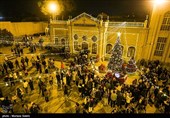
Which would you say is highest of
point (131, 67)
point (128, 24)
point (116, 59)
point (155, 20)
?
point (155, 20)

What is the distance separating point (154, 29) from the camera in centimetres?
1814

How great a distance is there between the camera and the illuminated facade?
1812cm

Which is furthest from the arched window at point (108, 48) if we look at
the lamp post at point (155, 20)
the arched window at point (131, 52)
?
the lamp post at point (155, 20)

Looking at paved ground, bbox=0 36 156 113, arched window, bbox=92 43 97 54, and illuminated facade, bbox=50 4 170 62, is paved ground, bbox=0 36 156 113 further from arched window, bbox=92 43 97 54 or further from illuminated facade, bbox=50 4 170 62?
illuminated facade, bbox=50 4 170 62

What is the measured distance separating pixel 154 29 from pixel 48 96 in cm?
1467

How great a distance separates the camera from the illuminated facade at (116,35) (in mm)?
18125

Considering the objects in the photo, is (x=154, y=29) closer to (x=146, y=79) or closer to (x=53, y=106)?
(x=146, y=79)

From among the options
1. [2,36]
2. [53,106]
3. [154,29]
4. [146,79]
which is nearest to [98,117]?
[53,106]

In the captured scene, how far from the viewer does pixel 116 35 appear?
67.1 ft

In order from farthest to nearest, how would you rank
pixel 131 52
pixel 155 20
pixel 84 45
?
1. pixel 84 45
2. pixel 131 52
3. pixel 155 20

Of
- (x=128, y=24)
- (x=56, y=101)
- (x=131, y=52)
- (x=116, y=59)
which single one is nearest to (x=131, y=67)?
(x=116, y=59)

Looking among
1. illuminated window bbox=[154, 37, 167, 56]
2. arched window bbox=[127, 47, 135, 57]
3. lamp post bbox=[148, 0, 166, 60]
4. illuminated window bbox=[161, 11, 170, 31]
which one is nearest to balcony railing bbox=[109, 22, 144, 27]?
lamp post bbox=[148, 0, 166, 60]

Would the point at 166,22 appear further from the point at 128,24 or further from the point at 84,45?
the point at 84,45

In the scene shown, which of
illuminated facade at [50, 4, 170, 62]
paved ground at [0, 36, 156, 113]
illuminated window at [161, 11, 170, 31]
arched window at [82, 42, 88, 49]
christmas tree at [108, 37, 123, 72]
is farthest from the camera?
arched window at [82, 42, 88, 49]
